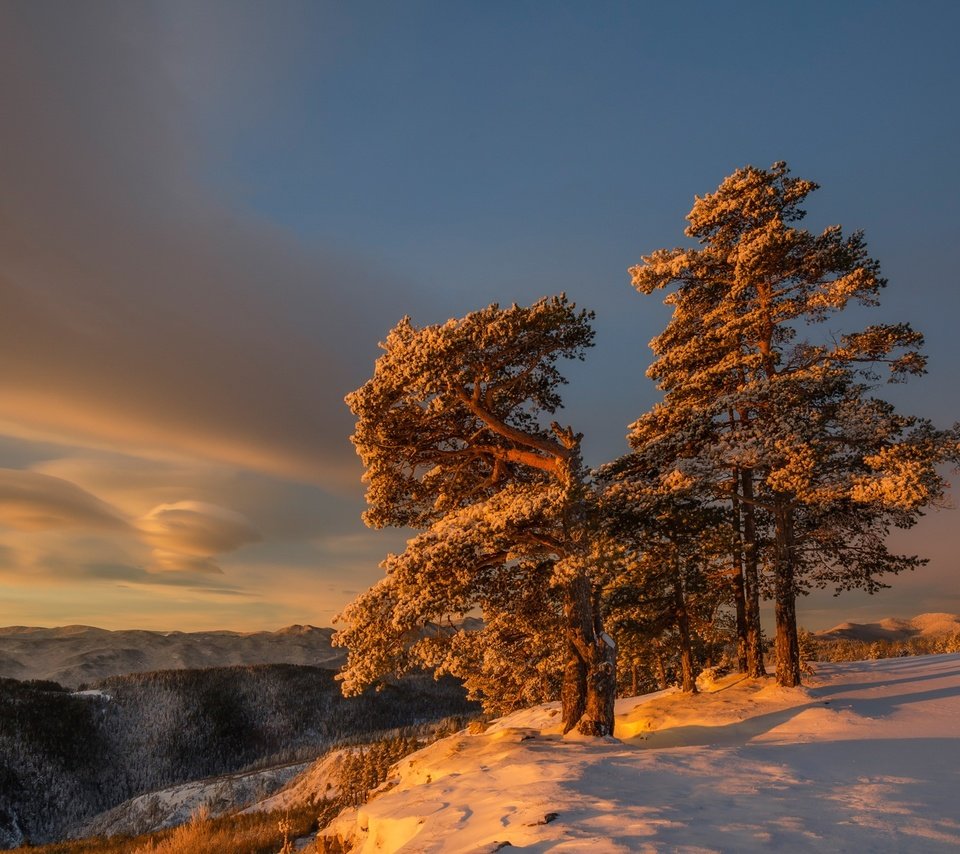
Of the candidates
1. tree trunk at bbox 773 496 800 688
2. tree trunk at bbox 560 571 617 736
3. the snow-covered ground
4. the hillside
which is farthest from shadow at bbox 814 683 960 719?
the hillside

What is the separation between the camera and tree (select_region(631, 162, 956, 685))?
620 inches

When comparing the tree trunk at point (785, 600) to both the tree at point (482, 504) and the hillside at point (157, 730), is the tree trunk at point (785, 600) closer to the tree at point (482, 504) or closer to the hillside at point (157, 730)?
the tree at point (482, 504)

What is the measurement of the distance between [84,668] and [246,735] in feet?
226

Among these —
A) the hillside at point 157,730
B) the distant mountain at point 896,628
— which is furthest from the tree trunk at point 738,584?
the distant mountain at point 896,628

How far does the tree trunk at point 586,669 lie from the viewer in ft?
42.3

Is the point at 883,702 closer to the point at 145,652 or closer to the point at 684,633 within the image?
the point at 684,633

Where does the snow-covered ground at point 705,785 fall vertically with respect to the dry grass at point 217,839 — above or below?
above

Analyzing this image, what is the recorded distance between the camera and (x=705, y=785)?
8289 mm

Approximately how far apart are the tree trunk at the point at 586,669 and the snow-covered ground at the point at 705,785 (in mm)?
899

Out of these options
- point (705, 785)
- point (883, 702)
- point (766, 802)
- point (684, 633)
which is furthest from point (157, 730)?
point (766, 802)

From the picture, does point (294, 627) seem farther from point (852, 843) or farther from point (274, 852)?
point (852, 843)

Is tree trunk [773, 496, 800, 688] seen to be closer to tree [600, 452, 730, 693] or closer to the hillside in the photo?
tree [600, 452, 730, 693]

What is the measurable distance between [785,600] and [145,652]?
442 feet

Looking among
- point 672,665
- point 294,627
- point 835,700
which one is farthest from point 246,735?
point 294,627
